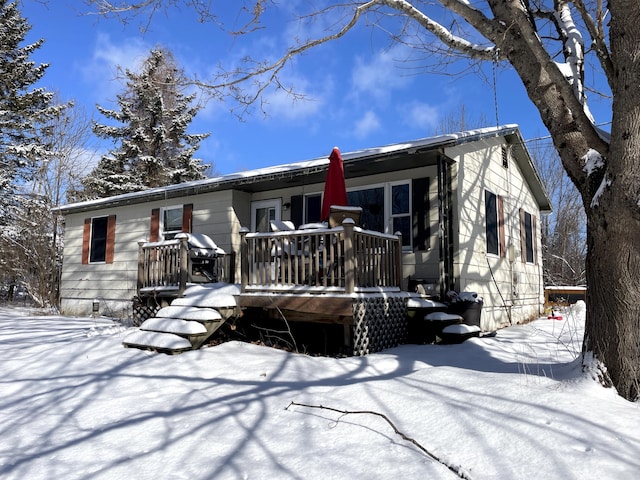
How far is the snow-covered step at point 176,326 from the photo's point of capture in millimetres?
6039

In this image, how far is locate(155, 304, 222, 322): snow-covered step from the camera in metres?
6.30

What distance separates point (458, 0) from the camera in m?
4.77

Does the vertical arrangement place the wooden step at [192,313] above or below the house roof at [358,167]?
below

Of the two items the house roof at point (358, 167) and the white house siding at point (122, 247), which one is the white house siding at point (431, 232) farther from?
the white house siding at point (122, 247)

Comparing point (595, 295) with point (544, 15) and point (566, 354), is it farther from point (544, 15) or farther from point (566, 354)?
point (544, 15)

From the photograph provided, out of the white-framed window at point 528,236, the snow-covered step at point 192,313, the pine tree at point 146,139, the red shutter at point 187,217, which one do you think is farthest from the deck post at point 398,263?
the pine tree at point 146,139

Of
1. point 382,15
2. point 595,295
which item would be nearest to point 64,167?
point 382,15

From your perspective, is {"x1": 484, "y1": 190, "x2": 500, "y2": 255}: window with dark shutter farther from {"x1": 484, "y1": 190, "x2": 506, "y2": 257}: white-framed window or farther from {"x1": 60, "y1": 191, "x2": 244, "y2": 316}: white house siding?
{"x1": 60, "y1": 191, "x2": 244, "y2": 316}: white house siding

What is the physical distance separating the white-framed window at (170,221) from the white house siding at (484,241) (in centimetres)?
697

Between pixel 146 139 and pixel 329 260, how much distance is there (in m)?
18.4

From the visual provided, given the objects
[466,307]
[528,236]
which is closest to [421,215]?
[466,307]

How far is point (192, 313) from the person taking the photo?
645cm

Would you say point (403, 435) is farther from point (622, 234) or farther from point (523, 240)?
point (523, 240)

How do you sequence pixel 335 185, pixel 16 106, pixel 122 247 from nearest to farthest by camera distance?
pixel 335 185 → pixel 122 247 → pixel 16 106
